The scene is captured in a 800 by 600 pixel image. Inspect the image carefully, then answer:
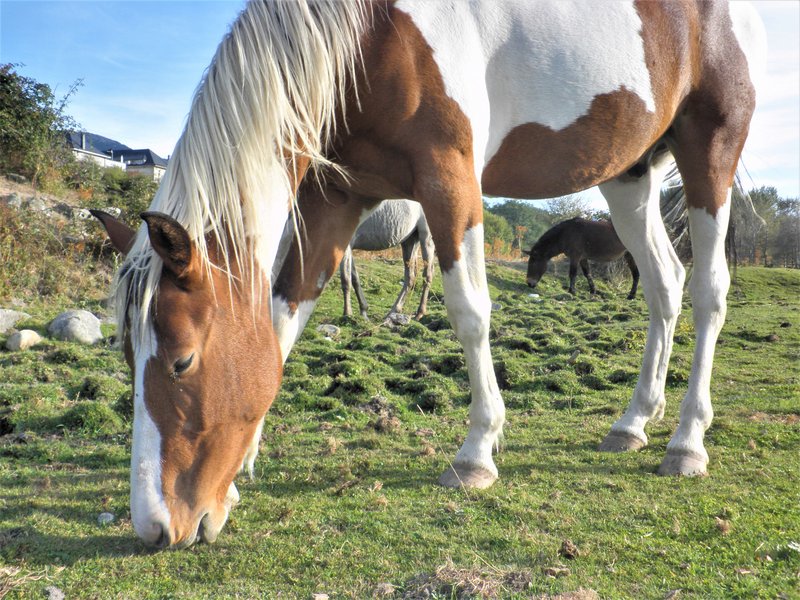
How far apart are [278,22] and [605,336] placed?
6124 millimetres

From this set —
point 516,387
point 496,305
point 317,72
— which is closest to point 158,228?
point 317,72

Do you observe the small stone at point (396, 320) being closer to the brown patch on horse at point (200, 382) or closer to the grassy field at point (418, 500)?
the grassy field at point (418, 500)

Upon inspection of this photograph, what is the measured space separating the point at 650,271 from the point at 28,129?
12.6m

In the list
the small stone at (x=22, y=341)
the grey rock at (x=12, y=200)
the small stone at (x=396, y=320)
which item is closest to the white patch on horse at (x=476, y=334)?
the small stone at (x=22, y=341)

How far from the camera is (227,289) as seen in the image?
1973 millimetres

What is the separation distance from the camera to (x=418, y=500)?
239 cm

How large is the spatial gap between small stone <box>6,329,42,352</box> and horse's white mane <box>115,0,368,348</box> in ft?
16.3

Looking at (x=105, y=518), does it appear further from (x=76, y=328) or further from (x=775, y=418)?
(x=76, y=328)

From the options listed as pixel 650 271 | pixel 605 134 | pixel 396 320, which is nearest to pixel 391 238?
pixel 396 320

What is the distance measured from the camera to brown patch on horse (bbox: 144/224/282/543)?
1.82 metres

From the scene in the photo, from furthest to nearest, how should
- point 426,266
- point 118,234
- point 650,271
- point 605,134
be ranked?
point 426,266 < point 650,271 < point 605,134 < point 118,234

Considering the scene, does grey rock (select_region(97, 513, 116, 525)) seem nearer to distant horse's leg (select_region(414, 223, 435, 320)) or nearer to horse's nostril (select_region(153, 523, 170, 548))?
horse's nostril (select_region(153, 523, 170, 548))

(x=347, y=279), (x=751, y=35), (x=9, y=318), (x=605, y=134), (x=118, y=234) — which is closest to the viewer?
(x=118, y=234)

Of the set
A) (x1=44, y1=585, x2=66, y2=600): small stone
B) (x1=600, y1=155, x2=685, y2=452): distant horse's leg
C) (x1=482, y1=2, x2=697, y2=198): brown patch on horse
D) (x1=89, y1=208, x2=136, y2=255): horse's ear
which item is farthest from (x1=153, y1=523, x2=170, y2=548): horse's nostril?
(x1=600, y1=155, x2=685, y2=452): distant horse's leg
